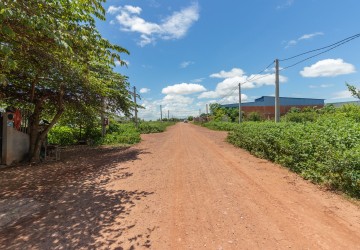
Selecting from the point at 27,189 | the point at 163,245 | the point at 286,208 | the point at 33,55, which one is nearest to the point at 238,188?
the point at 286,208

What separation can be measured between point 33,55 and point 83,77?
11.7ft

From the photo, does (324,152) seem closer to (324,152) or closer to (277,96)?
(324,152)

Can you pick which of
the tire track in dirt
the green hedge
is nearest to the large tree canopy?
the tire track in dirt

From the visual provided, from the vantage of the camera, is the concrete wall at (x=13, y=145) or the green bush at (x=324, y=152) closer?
the green bush at (x=324, y=152)

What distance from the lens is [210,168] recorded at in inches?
336

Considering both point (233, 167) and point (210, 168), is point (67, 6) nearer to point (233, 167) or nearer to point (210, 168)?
point (210, 168)

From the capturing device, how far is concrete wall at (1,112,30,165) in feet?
31.7

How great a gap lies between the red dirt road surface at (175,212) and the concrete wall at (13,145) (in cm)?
217

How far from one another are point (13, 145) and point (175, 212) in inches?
345

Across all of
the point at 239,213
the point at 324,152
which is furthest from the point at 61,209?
the point at 324,152

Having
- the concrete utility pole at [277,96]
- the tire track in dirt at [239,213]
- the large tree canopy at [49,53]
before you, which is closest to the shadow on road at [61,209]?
the tire track in dirt at [239,213]

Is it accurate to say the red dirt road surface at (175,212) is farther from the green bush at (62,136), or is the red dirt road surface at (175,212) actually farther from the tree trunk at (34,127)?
the green bush at (62,136)

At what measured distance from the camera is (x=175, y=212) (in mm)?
4711

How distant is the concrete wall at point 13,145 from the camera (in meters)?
9.66
